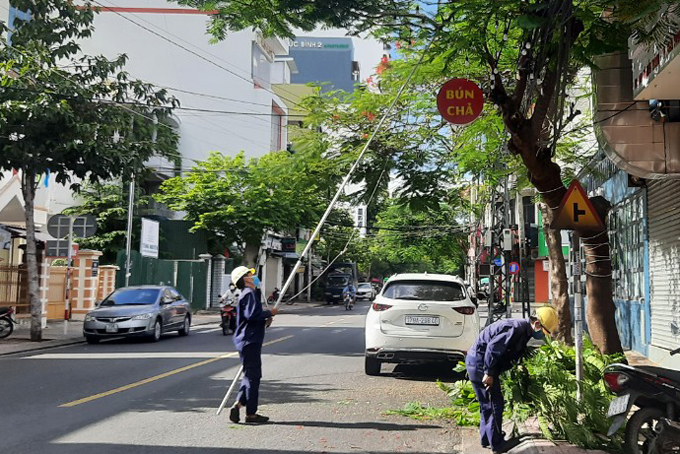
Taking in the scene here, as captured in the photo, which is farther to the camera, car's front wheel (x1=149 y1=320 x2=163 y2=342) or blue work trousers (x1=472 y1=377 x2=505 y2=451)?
car's front wheel (x1=149 y1=320 x2=163 y2=342)

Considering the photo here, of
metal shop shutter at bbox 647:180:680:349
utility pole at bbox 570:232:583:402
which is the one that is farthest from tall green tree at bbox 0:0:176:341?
utility pole at bbox 570:232:583:402

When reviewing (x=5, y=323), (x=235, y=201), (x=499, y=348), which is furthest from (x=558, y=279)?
(x=235, y=201)

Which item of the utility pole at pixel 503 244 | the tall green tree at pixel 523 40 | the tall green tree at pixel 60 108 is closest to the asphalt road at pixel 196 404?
the tall green tree at pixel 523 40

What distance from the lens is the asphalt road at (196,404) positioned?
6395 millimetres

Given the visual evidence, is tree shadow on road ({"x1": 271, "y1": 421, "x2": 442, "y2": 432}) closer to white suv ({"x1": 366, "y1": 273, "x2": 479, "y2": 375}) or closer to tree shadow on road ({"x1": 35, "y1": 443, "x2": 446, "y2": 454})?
tree shadow on road ({"x1": 35, "y1": 443, "x2": 446, "y2": 454})

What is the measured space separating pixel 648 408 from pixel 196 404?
203 inches

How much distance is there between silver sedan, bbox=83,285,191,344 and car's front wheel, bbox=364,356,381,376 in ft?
24.0

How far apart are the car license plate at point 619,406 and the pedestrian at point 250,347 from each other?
3.47m

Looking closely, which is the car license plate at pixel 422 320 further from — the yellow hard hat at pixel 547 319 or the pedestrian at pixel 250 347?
the yellow hard hat at pixel 547 319

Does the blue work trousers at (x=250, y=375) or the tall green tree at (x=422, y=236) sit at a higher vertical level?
the tall green tree at (x=422, y=236)

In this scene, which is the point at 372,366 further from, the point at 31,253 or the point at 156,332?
the point at 31,253

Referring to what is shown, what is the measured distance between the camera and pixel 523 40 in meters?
8.59

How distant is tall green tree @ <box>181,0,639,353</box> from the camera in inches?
314

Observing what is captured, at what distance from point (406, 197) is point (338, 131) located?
2.01 meters
